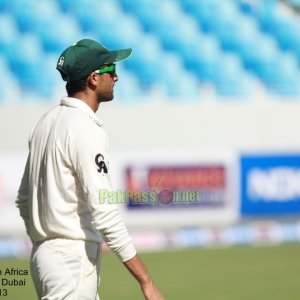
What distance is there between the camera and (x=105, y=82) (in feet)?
11.4

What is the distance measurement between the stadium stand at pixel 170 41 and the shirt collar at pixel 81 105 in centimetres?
794

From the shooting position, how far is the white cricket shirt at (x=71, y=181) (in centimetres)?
326

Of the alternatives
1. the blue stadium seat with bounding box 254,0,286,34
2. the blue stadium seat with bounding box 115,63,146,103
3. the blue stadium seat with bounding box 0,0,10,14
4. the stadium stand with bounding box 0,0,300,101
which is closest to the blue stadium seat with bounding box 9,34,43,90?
the stadium stand with bounding box 0,0,300,101

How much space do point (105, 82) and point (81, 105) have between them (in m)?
0.14

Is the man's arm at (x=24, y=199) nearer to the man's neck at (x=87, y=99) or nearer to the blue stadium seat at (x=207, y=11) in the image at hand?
the man's neck at (x=87, y=99)

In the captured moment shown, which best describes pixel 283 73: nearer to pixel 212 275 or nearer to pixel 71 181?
pixel 212 275

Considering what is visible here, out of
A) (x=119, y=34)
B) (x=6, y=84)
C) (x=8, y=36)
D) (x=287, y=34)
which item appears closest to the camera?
(x=6, y=84)

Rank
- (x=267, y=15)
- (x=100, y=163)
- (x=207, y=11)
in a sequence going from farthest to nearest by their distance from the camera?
(x=267, y=15)
(x=207, y=11)
(x=100, y=163)

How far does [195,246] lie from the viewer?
36.2 ft

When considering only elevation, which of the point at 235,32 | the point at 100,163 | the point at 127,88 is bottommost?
the point at 100,163

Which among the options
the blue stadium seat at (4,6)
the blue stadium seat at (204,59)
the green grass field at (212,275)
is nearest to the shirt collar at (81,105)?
the green grass field at (212,275)

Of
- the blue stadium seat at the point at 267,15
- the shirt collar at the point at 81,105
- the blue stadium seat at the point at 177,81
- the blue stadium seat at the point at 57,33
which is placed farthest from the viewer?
the blue stadium seat at the point at 267,15

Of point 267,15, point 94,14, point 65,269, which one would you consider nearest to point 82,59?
point 65,269

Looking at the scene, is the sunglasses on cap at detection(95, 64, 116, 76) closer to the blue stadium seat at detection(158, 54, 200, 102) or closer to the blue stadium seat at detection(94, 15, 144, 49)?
the blue stadium seat at detection(158, 54, 200, 102)
